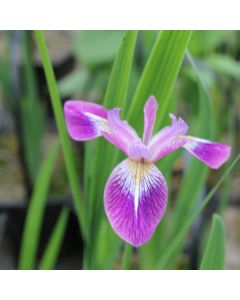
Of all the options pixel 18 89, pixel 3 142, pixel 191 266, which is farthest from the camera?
pixel 3 142

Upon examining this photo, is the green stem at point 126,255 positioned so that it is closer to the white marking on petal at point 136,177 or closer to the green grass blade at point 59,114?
the green grass blade at point 59,114

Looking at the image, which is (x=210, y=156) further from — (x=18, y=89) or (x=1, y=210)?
(x=1, y=210)

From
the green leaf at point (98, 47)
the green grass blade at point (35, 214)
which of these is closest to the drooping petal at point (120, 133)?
the green grass blade at point (35, 214)

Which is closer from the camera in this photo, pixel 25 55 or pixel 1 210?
pixel 25 55

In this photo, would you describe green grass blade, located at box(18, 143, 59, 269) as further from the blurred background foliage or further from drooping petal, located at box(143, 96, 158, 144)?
drooping petal, located at box(143, 96, 158, 144)

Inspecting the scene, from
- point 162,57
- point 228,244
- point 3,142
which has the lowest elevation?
point 228,244

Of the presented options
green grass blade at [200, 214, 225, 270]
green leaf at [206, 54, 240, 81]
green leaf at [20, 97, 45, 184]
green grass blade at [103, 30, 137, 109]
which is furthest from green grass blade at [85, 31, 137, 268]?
green leaf at [206, 54, 240, 81]

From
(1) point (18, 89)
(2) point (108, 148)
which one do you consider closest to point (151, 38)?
(2) point (108, 148)
